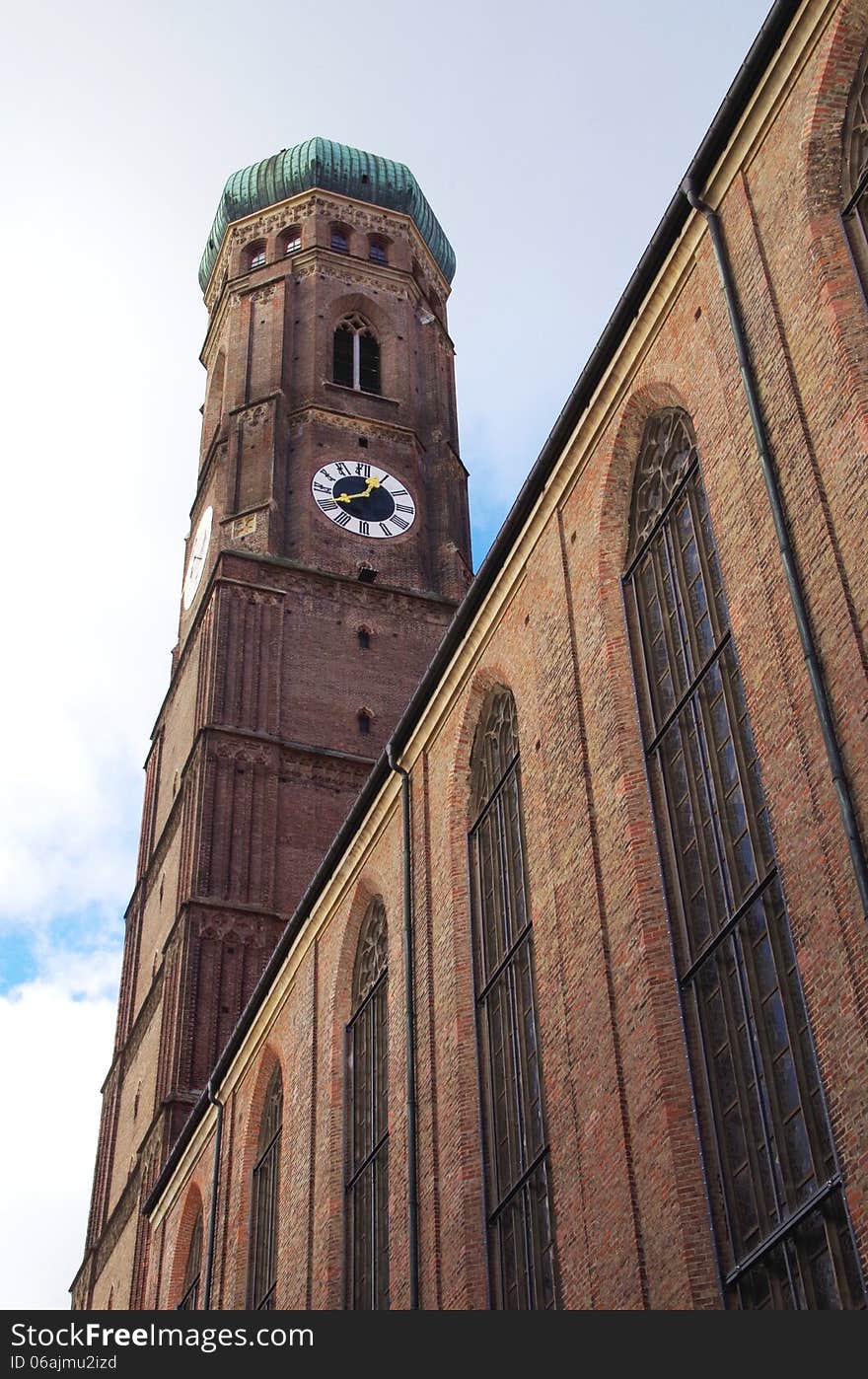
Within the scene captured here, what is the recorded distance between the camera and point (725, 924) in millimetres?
14016

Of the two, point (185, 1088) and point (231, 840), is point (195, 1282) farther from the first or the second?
point (231, 840)

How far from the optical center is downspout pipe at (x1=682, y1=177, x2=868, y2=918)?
12.0m

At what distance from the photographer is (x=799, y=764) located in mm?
12914

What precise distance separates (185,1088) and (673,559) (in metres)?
19.2

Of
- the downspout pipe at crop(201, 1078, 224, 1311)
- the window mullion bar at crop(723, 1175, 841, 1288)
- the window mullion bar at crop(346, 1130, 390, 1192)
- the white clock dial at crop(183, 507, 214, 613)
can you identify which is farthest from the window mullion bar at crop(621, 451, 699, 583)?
the white clock dial at crop(183, 507, 214, 613)

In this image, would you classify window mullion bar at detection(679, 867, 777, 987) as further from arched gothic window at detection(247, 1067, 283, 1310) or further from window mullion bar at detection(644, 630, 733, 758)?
arched gothic window at detection(247, 1067, 283, 1310)

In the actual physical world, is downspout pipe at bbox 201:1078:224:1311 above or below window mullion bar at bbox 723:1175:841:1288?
above

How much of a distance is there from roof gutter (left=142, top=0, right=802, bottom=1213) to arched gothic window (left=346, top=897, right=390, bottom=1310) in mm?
1596

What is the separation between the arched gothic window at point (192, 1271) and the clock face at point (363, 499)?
18222 mm

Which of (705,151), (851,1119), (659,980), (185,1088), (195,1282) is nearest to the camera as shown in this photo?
(851,1119)

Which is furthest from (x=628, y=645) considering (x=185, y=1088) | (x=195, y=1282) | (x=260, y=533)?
(x=260, y=533)

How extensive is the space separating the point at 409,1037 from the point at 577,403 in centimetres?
689

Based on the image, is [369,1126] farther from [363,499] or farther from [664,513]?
[363,499]

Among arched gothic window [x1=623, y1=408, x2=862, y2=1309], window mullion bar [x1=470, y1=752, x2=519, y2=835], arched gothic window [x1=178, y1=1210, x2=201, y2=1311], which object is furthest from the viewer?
arched gothic window [x1=178, y1=1210, x2=201, y2=1311]
